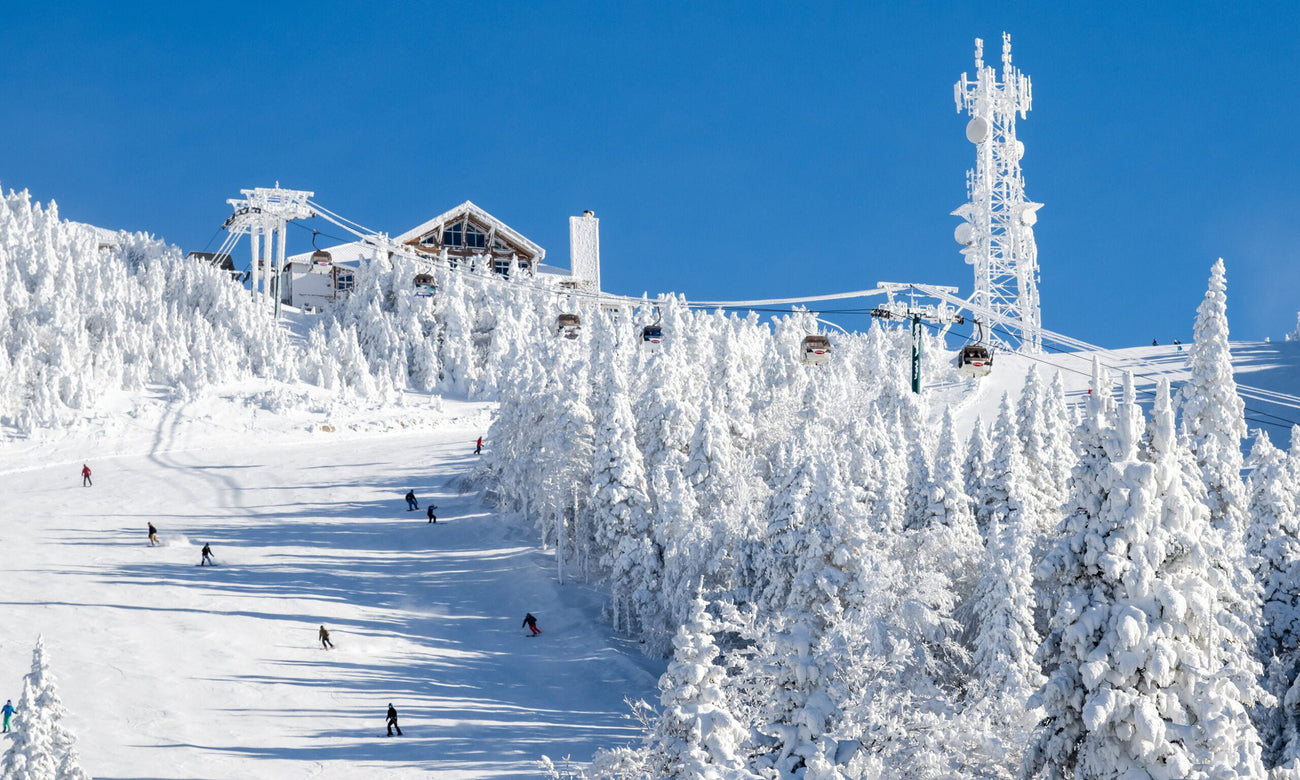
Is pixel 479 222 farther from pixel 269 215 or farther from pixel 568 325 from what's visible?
pixel 568 325

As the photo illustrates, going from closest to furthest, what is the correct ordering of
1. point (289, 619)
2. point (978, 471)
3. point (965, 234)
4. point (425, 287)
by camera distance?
point (289, 619) → point (978, 471) → point (425, 287) → point (965, 234)

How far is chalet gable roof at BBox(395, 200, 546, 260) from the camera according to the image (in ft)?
334

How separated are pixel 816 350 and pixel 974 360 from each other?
5.37 m

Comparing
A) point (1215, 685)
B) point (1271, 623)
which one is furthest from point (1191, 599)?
point (1271, 623)

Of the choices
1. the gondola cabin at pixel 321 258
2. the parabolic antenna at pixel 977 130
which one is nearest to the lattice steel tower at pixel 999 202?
the parabolic antenna at pixel 977 130

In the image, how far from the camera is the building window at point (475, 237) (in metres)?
103

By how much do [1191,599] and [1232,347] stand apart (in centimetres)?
7142

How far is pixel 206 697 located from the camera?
3466cm

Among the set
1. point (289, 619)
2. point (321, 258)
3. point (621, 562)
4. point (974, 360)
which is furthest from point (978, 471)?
point (321, 258)

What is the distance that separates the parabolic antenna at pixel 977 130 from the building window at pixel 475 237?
1539 inches

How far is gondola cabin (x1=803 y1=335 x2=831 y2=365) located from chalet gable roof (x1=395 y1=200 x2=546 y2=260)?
65.0 metres

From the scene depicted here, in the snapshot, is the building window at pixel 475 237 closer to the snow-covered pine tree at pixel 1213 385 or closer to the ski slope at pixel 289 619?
the ski slope at pixel 289 619

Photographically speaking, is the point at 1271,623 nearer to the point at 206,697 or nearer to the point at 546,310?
the point at 206,697

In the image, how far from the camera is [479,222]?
103 metres
